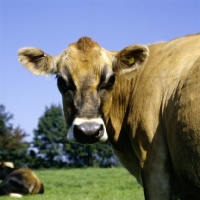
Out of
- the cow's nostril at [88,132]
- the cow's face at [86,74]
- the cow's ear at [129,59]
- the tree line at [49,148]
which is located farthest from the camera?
the tree line at [49,148]

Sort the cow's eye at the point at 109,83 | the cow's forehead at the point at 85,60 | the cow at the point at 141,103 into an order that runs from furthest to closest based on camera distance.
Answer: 1. the cow's eye at the point at 109,83
2. the cow's forehead at the point at 85,60
3. the cow at the point at 141,103

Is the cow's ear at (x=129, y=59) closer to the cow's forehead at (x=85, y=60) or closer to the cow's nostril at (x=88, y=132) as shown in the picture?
the cow's forehead at (x=85, y=60)

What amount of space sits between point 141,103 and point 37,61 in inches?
83.9

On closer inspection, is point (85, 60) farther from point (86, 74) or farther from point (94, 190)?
point (94, 190)

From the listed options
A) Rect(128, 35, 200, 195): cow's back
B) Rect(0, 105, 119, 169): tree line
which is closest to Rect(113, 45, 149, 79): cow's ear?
Rect(128, 35, 200, 195): cow's back

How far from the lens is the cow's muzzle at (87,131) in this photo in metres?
5.77

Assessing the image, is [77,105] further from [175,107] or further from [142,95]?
[175,107]

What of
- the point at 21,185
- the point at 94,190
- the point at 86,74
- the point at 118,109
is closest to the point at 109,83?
the point at 86,74

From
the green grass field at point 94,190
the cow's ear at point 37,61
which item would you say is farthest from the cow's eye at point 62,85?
the green grass field at point 94,190

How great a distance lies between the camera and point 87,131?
226 inches

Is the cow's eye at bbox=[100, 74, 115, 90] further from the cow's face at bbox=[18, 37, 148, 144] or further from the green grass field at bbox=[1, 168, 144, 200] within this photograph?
the green grass field at bbox=[1, 168, 144, 200]

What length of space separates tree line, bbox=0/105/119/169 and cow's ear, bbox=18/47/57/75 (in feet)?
293

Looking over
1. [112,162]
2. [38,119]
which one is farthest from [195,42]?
[38,119]

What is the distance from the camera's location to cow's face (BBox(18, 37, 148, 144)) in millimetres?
5938
